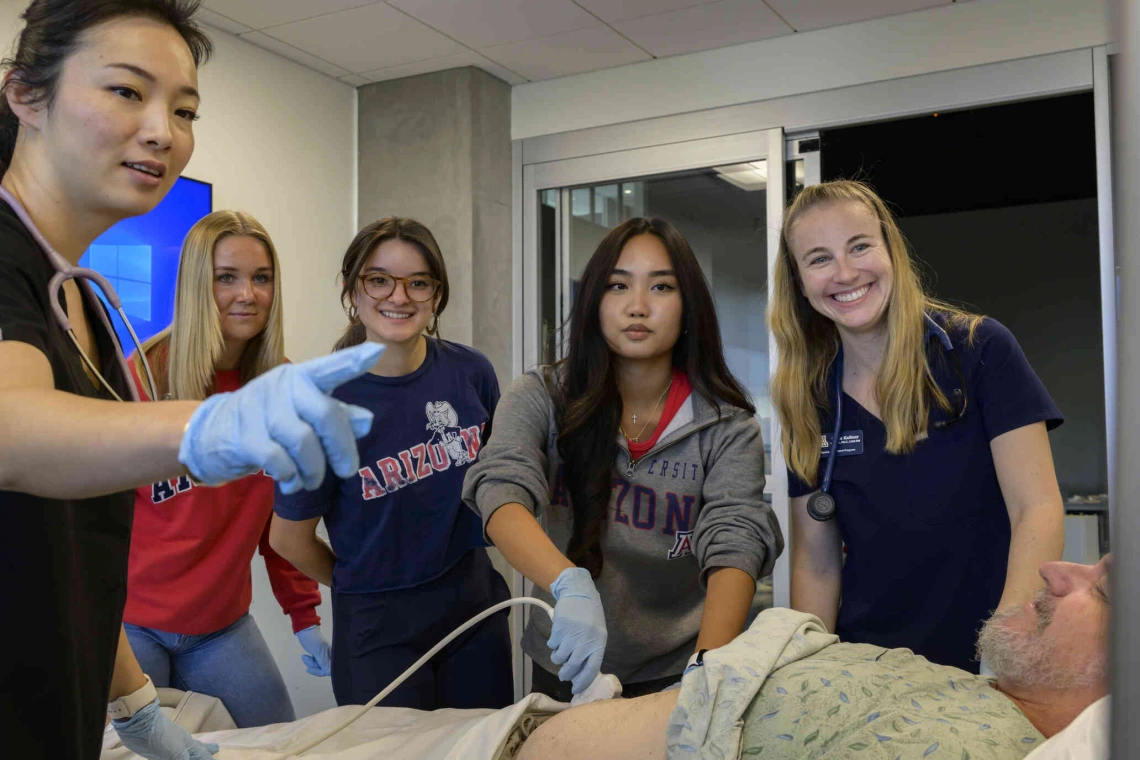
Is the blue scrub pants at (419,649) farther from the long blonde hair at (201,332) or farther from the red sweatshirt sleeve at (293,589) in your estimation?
the long blonde hair at (201,332)

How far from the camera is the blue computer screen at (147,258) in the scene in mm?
2773

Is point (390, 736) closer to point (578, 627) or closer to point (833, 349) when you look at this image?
point (578, 627)

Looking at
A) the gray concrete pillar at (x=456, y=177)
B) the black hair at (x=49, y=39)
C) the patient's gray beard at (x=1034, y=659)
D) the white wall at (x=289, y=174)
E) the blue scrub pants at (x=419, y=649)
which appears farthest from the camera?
the gray concrete pillar at (x=456, y=177)

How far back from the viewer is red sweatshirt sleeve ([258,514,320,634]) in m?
2.24

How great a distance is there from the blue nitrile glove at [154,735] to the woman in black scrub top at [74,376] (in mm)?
286

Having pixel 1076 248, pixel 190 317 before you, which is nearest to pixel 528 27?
pixel 190 317

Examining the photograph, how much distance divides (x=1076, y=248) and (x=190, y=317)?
408cm

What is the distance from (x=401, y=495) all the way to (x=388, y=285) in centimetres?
42

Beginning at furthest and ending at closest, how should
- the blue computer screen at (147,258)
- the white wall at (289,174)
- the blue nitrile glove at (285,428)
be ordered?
1. the white wall at (289,174)
2. the blue computer screen at (147,258)
3. the blue nitrile glove at (285,428)

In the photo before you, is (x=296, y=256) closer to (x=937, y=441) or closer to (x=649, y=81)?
(x=649, y=81)

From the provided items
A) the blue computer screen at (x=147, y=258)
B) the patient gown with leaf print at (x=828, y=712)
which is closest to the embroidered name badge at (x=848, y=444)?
the patient gown with leaf print at (x=828, y=712)

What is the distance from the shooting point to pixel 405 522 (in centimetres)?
186

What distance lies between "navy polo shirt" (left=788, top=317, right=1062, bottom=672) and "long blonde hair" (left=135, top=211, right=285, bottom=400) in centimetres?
133

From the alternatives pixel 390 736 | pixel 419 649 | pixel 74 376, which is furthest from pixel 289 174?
pixel 74 376
